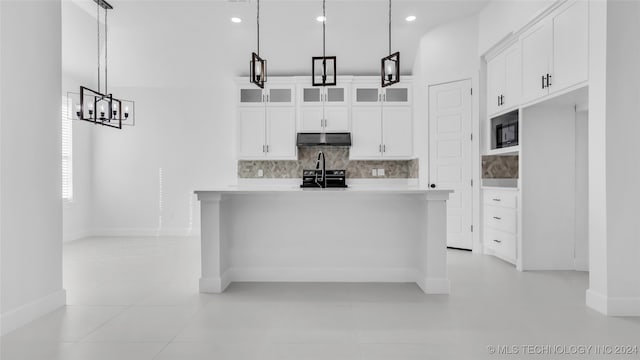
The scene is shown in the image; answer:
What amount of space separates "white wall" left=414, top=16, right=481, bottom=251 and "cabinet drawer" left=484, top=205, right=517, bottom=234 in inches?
7.5

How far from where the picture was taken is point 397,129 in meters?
6.42

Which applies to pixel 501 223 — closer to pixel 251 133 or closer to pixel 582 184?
pixel 582 184

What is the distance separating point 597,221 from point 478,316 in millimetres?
1187

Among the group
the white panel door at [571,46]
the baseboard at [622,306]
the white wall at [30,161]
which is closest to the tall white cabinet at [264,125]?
the white wall at [30,161]

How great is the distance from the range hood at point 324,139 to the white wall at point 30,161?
12.3ft

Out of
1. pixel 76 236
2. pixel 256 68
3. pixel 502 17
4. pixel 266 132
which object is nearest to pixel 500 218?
pixel 502 17

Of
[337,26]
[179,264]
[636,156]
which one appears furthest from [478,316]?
[337,26]

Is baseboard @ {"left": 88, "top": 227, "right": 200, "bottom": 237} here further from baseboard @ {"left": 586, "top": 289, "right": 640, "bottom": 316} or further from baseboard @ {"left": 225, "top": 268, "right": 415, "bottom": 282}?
baseboard @ {"left": 586, "top": 289, "right": 640, "bottom": 316}

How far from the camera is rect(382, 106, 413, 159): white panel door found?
21.0 ft

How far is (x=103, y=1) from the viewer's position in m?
4.81

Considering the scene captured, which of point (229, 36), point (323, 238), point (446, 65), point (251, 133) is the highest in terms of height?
point (229, 36)

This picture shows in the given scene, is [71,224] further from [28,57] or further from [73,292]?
[28,57]

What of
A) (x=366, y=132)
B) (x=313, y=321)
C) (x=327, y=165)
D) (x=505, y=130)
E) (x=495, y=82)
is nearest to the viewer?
(x=313, y=321)

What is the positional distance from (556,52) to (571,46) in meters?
0.22
